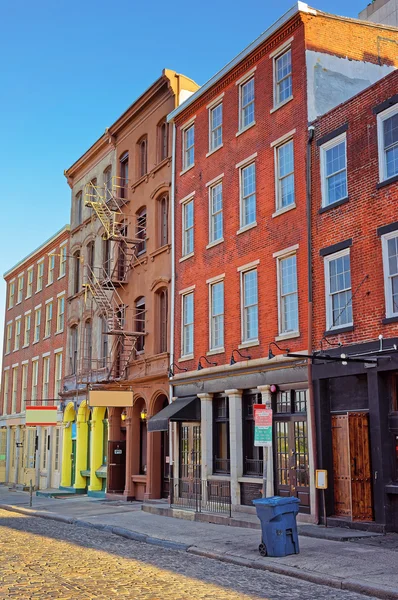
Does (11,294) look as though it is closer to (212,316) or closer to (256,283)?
(212,316)

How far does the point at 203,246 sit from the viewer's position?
2367 cm

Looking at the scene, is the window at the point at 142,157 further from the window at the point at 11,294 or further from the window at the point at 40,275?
the window at the point at 11,294

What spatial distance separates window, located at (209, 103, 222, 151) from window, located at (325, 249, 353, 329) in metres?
7.87

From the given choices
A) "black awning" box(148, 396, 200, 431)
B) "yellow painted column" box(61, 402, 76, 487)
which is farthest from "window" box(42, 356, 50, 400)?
"black awning" box(148, 396, 200, 431)

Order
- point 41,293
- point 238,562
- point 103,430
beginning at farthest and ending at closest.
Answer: point 41,293
point 103,430
point 238,562

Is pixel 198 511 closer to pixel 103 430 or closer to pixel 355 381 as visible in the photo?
pixel 355 381

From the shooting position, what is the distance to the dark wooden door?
27844 millimetres

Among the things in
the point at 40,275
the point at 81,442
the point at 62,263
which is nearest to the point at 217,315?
the point at 81,442

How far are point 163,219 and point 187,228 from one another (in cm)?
258

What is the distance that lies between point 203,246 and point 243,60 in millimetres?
6210

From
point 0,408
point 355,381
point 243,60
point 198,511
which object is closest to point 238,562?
point 355,381

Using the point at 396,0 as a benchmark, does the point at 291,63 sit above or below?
below

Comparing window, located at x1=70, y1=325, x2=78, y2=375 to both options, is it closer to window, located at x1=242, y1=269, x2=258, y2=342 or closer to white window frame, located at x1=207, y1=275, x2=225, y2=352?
white window frame, located at x1=207, y1=275, x2=225, y2=352

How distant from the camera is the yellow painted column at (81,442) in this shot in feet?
103
